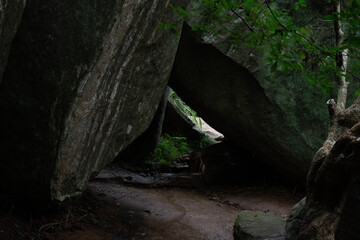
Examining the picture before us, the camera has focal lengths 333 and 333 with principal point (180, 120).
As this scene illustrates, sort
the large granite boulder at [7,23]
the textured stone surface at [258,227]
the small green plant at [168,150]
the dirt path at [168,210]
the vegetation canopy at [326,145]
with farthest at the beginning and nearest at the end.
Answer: the small green plant at [168,150] → the dirt path at [168,210] → the textured stone surface at [258,227] → the vegetation canopy at [326,145] → the large granite boulder at [7,23]

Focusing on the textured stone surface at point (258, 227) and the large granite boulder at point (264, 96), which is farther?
the large granite boulder at point (264, 96)

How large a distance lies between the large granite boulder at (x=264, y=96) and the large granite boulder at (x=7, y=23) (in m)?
3.51

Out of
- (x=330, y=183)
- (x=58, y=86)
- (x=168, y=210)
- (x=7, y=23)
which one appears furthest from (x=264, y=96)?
(x=7, y=23)

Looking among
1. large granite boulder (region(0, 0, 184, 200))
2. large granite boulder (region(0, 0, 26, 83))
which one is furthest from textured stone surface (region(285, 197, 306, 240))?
large granite boulder (region(0, 0, 26, 83))

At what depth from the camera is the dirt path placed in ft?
13.5

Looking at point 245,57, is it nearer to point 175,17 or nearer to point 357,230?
point 175,17

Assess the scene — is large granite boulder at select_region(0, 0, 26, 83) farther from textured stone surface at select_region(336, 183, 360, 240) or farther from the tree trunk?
textured stone surface at select_region(336, 183, 360, 240)

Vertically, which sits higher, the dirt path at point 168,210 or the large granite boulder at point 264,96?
the large granite boulder at point 264,96

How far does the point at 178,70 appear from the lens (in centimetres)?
676

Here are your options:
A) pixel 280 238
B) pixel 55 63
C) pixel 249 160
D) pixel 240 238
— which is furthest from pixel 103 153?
pixel 249 160

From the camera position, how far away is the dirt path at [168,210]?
413 cm

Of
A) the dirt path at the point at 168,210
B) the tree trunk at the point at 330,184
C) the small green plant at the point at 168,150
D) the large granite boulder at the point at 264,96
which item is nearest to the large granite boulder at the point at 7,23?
the dirt path at the point at 168,210

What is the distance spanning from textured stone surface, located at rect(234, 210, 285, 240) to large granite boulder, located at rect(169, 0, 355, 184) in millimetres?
2200

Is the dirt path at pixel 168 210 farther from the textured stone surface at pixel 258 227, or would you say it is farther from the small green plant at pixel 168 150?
the small green plant at pixel 168 150
